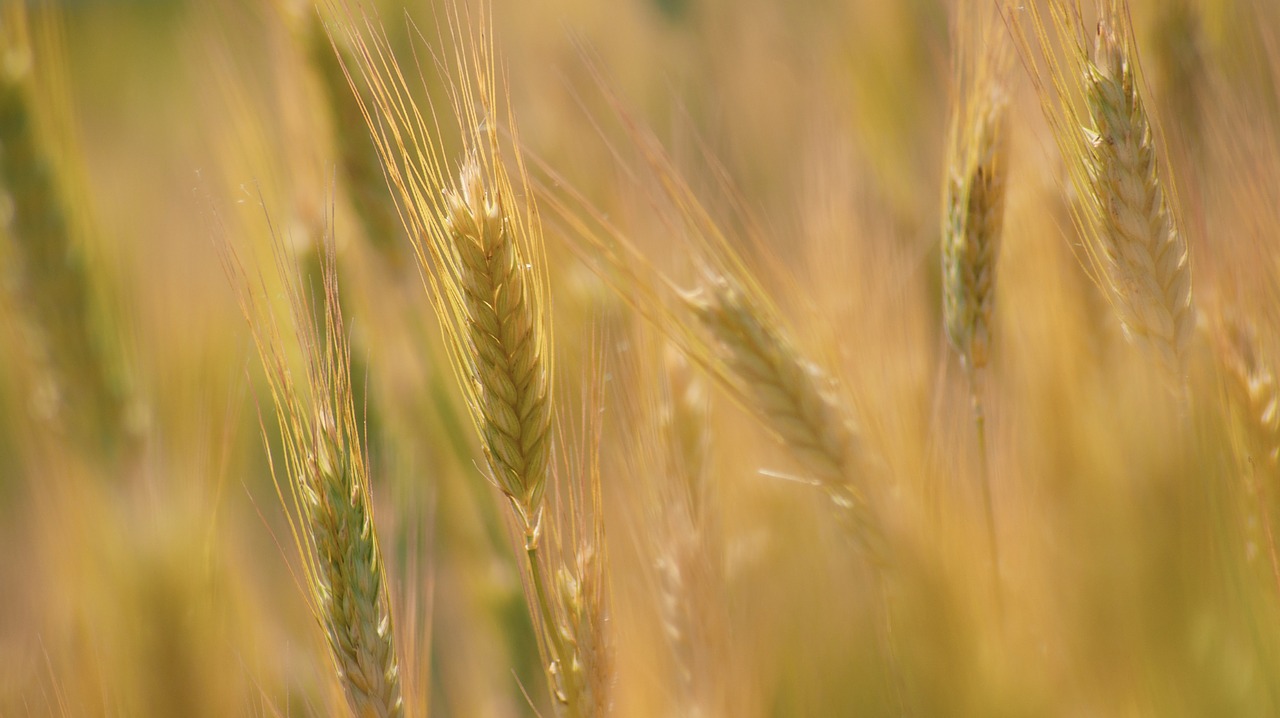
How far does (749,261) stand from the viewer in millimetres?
976

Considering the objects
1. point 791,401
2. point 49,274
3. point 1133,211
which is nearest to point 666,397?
point 791,401

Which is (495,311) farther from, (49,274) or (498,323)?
(49,274)

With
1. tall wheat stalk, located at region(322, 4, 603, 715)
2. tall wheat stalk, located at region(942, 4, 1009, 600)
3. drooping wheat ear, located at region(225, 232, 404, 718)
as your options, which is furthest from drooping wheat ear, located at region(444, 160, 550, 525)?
tall wheat stalk, located at region(942, 4, 1009, 600)

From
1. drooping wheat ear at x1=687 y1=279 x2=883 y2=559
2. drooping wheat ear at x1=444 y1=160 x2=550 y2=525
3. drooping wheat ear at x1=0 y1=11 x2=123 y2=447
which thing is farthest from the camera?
drooping wheat ear at x1=0 y1=11 x2=123 y2=447

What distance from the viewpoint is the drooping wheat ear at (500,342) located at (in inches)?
24.7

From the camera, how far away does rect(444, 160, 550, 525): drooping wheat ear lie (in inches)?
24.7

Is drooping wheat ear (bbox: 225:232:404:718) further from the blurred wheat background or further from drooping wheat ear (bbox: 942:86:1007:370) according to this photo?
drooping wheat ear (bbox: 942:86:1007:370)

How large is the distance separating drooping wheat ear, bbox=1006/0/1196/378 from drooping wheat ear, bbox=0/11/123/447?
1.03 meters

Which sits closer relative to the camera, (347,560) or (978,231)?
(347,560)

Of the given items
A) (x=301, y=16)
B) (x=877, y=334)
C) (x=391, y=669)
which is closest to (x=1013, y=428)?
(x=877, y=334)

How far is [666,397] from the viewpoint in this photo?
0.92m

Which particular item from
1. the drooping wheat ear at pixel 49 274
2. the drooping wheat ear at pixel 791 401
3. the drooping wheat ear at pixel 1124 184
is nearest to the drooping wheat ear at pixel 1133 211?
the drooping wheat ear at pixel 1124 184

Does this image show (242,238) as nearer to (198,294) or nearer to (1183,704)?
(198,294)

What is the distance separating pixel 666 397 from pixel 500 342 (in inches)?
12.3
